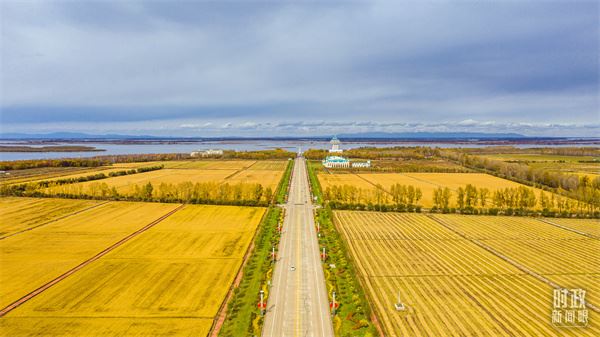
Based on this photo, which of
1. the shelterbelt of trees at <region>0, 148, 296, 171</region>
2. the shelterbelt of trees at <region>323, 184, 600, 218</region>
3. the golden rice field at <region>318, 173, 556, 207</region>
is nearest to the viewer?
the shelterbelt of trees at <region>323, 184, 600, 218</region>

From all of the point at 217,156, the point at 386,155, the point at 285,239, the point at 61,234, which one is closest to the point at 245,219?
the point at 285,239

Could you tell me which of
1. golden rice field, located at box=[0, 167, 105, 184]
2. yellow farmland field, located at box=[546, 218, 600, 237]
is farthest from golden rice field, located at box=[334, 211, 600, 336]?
golden rice field, located at box=[0, 167, 105, 184]

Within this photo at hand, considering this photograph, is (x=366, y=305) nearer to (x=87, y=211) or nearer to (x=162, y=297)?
(x=162, y=297)

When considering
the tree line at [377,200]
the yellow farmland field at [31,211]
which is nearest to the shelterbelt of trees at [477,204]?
the tree line at [377,200]

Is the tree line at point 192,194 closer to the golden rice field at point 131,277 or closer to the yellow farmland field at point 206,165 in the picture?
the golden rice field at point 131,277

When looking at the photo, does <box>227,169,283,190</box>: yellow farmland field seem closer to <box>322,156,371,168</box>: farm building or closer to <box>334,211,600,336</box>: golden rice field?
<box>322,156,371,168</box>: farm building
